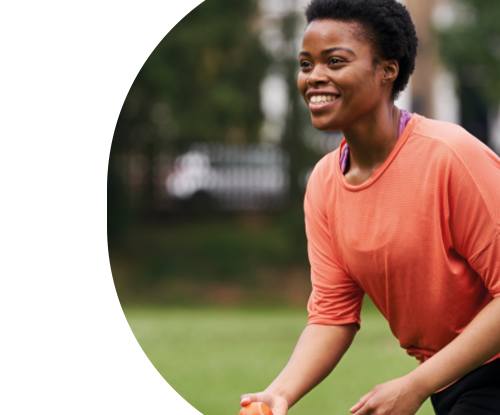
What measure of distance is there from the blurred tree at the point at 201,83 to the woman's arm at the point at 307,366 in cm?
1230

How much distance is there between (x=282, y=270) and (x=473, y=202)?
1314 cm

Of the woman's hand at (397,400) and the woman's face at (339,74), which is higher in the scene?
the woman's face at (339,74)

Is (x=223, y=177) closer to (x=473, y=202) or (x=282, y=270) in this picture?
(x=282, y=270)

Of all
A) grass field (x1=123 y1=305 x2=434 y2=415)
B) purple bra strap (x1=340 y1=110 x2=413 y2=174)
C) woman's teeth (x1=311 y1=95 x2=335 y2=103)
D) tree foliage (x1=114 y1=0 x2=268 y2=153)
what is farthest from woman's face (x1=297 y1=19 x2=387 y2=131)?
tree foliage (x1=114 y1=0 x2=268 y2=153)

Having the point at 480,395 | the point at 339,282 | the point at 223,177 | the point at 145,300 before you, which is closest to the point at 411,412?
the point at 480,395

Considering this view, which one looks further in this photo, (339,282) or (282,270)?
(282,270)

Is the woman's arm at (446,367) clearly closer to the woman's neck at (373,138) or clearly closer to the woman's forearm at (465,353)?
the woman's forearm at (465,353)

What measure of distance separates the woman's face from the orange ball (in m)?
1.12

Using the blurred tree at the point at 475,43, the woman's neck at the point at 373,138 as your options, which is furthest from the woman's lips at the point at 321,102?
the blurred tree at the point at 475,43

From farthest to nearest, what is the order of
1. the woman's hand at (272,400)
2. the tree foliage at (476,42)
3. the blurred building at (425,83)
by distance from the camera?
1. the blurred building at (425,83)
2. the tree foliage at (476,42)
3. the woman's hand at (272,400)

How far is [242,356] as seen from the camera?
369 inches

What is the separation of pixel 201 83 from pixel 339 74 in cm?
1296

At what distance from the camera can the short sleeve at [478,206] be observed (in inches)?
95.7

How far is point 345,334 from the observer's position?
9.82 feet
